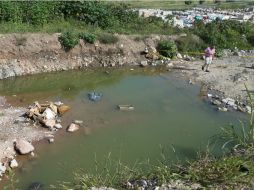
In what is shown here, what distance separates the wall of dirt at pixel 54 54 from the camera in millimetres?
21031

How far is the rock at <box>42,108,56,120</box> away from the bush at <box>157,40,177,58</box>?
1126 centimetres

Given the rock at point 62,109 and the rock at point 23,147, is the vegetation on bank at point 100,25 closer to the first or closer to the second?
the rock at point 62,109

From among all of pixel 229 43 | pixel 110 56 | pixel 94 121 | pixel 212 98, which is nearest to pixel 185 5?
pixel 229 43

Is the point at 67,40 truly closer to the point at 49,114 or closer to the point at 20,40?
the point at 20,40

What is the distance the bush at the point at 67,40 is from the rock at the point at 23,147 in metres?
10.2

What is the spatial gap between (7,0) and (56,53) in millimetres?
4746

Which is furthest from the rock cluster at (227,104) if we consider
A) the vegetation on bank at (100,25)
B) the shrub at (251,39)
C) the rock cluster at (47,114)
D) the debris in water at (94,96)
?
the shrub at (251,39)

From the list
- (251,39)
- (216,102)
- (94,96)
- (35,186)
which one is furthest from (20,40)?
(251,39)

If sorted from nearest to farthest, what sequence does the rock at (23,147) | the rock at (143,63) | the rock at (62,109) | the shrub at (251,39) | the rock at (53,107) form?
the rock at (23,147), the rock at (53,107), the rock at (62,109), the rock at (143,63), the shrub at (251,39)

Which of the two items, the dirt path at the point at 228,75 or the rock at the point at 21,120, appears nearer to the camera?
the rock at the point at 21,120

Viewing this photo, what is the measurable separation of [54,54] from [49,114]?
7749mm

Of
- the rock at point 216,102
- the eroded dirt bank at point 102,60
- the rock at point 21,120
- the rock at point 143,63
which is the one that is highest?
the eroded dirt bank at point 102,60

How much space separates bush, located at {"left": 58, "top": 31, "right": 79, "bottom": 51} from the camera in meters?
22.4

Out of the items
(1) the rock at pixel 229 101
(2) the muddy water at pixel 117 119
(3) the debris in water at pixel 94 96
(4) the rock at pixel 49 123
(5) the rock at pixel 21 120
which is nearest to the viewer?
(2) the muddy water at pixel 117 119
